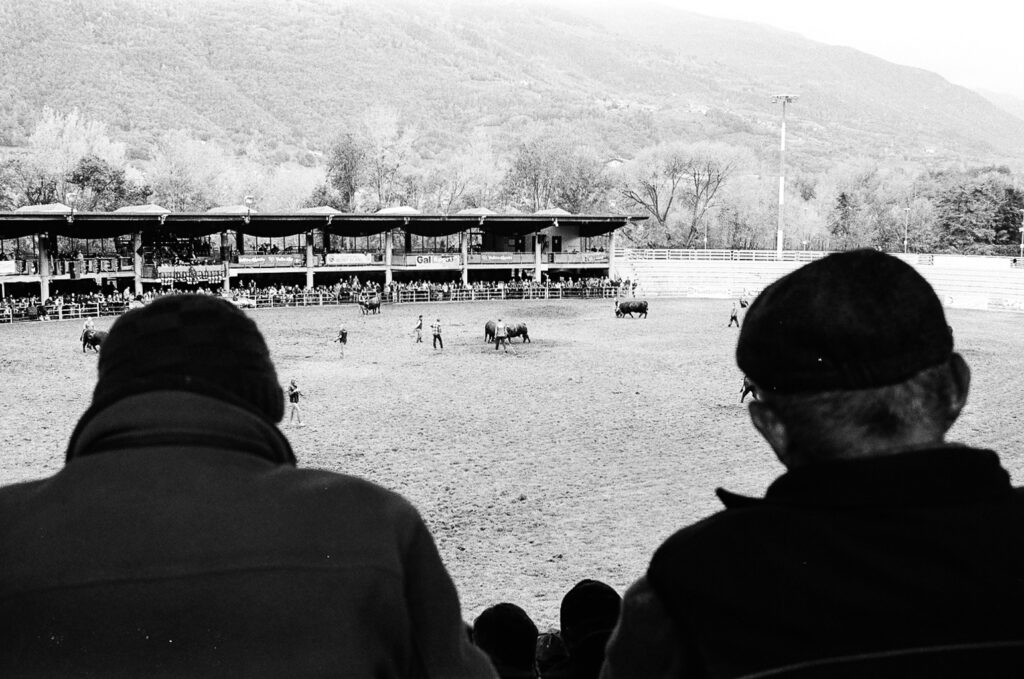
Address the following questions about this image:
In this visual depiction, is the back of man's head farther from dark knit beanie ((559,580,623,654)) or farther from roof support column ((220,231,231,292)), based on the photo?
roof support column ((220,231,231,292))

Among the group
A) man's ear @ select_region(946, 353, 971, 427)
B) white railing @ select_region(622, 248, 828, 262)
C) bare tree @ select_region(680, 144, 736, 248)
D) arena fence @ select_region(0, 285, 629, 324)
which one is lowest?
arena fence @ select_region(0, 285, 629, 324)

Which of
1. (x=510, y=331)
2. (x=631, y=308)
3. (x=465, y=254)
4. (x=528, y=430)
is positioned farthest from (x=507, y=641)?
(x=465, y=254)

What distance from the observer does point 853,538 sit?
1.66 meters

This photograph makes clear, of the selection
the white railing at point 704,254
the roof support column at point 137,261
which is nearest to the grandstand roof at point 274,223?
the roof support column at point 137,261

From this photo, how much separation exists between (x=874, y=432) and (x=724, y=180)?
8494 cm

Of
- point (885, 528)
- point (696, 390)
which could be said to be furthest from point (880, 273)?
point (696, 390)

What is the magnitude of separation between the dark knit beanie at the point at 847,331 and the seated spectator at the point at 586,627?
4.84 ft

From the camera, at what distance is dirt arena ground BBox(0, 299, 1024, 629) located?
10.3 metres

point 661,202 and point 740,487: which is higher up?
point 661,202

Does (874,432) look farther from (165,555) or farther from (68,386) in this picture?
(68,386)

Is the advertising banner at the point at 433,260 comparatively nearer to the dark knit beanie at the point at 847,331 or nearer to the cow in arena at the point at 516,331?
the cow in arena at the point at 516,331

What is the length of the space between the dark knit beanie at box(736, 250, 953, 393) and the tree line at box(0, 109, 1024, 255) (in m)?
73.3

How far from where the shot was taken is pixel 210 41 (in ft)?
616

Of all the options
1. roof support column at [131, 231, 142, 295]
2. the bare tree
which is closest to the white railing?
the bare tree
